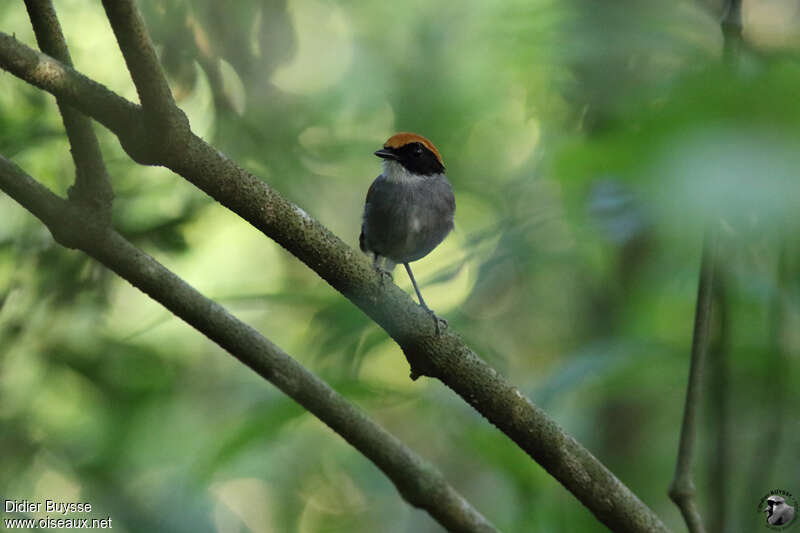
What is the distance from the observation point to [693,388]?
8.27ft

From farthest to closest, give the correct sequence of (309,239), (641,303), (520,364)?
(520,364) < (641,303) < (309,239)

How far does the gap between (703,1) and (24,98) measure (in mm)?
2994

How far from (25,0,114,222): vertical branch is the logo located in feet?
8.38

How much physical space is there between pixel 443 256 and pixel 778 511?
1999 millimetres

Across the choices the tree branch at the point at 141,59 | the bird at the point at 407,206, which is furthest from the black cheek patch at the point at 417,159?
the tree branch at the point at 141,59

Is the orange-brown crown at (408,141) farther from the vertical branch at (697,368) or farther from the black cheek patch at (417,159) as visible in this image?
the vertical branch at (697,368)

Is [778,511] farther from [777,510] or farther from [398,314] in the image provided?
[398,314]

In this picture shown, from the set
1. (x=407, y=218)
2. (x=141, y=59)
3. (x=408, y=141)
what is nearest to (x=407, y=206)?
(x=407, y=218)

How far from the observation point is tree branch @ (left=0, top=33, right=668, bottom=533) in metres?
1.97

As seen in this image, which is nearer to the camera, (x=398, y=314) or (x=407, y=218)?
(x=398, y=314)

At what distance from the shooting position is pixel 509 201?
20.5 feet

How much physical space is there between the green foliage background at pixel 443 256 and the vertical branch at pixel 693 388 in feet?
0.55

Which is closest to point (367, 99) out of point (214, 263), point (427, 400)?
point (214, 263)

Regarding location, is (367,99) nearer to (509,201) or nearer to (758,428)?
(509,201)
